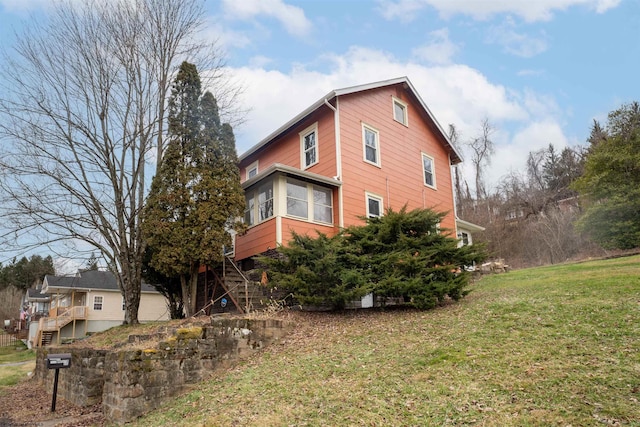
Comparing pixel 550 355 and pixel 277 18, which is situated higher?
pixel 277 18

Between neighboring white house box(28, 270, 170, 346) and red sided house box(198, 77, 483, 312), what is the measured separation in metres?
14.6

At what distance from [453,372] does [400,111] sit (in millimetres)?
13517

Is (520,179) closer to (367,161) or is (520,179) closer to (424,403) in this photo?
(367,161)

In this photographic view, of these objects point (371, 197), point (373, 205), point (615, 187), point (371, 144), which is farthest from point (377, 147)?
point (615, 187)

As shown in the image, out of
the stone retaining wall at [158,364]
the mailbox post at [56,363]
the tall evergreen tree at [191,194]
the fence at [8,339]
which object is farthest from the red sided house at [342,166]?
the fence at [8,339]

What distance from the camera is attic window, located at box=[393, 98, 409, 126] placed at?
56.2ft

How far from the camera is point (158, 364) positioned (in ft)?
22.6

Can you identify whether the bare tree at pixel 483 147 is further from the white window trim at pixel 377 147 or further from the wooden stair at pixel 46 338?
the wooden stair at pixel 46 338

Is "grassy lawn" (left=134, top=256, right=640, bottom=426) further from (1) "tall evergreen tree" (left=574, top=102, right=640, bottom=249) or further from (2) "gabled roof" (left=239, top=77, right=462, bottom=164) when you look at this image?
(1) "tall evergreen tree" (left=574, top=102, right=640, bottom=249)

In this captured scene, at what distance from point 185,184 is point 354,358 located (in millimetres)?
7434

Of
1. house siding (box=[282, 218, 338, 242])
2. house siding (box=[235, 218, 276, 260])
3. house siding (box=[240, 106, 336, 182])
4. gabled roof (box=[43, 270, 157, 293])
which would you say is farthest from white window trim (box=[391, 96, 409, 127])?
gabled roof (box=[43, 270, 157, 293])

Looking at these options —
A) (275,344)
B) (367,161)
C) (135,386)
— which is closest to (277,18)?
(367,161)

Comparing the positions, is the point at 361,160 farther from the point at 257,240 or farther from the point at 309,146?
the point at 257,240

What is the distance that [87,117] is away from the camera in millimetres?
13297
